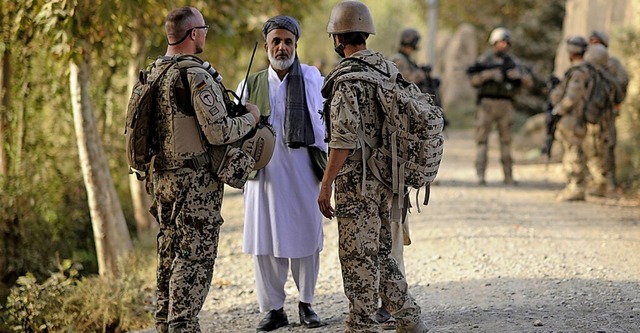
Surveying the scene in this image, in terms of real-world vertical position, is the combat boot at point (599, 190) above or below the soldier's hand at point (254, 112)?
below

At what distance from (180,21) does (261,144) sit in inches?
31.7

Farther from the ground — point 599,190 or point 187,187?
point 187,187

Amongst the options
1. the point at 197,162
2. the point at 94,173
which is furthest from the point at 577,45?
the point at 197,162

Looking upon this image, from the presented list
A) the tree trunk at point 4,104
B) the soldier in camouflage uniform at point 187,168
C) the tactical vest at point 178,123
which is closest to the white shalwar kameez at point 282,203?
the soldier in camouflage uniform at point 187,168

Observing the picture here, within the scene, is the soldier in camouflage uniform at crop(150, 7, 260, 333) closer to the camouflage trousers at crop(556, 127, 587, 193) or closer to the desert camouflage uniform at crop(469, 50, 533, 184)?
the camouflage trousers at crop(556, 127, 587, 193)

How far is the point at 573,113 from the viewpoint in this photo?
10336 mm

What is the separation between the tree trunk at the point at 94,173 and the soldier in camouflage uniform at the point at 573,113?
5.39 m

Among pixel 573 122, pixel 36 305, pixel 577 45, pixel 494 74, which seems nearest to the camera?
pixel 36 305

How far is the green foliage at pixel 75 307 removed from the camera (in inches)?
258

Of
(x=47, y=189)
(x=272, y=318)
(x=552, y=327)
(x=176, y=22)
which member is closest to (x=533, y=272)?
(x=552, y=327)

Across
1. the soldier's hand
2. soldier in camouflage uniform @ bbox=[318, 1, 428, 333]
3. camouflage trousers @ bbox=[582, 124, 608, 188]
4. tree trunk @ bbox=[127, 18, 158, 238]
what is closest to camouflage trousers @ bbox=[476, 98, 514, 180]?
camouflage trousers @ bbox=[582, 124, 608, 188]

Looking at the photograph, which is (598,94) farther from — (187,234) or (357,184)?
(187,234)

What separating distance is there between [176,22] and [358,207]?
54.9 inches

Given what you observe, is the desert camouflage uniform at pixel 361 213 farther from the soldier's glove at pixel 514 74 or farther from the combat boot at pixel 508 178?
the combat boot at pixel 508 178
